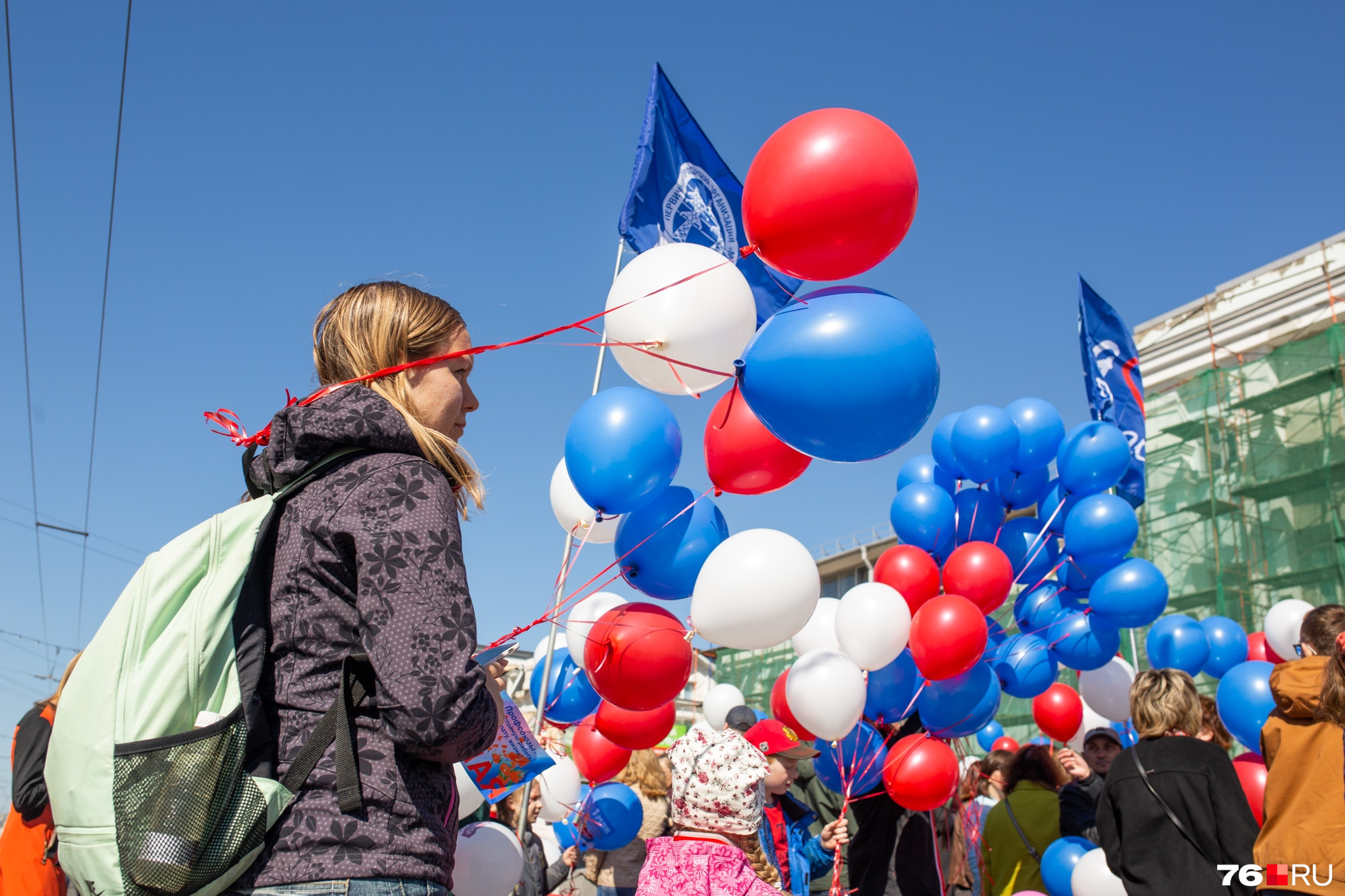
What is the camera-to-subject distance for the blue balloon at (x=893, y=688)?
16.6 ft

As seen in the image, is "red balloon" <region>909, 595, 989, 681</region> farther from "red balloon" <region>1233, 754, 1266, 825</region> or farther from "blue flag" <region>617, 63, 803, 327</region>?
"blue flag" <region>617, 63, 803, 327</region>

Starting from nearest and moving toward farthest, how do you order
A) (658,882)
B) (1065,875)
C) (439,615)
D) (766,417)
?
(439,615)
(766,417)
(658,882)
(1065,875)

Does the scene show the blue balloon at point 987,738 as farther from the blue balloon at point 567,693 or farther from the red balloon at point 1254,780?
the blue balloon at point 567,693

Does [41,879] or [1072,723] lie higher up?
[1072,723]

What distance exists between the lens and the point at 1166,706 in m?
3.49

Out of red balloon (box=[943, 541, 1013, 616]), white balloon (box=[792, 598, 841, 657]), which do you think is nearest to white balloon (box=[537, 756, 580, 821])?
white balloon (box=[792, 598, 841, 657])

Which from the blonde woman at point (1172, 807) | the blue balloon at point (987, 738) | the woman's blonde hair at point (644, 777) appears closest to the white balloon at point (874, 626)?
Answer: the blonde woman at point (1172, 807)

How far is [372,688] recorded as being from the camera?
1320mm

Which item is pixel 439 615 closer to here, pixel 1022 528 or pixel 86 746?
pixel 86 746

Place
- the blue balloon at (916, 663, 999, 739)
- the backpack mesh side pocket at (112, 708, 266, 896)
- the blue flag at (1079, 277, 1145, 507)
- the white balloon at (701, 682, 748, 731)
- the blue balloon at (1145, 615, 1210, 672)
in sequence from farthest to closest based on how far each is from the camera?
1. the blue flag at (1079, 277, 1145, 507)
2. the white balloon at (701, 682, 748, 731)
3. the blue balloon at (1145, 615, 1210, 672)
4. the blue balloon at (916, 663, 999, 739)
5. the backpack mesh side pocket at (112, 708, 266, 896)

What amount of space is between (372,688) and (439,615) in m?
0.15

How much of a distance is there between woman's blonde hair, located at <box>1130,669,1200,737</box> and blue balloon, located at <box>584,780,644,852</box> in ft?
9.38

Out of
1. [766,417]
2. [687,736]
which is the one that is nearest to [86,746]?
[766,417]

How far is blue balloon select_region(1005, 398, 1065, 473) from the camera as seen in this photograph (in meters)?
5.68
